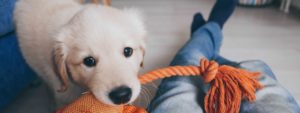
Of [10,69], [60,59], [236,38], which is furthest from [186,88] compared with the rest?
[236,38]

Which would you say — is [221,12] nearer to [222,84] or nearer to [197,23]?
[197,23]

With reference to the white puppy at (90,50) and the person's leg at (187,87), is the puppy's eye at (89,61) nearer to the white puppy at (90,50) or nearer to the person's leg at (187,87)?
the white puppy at (90,50)

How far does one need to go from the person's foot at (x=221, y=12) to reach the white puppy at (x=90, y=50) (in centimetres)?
67

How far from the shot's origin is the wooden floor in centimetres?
126

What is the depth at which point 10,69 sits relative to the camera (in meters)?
1.08

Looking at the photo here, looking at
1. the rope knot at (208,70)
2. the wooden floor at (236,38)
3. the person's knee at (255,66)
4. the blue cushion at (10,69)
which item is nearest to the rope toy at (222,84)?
the rope knot at (208,70)

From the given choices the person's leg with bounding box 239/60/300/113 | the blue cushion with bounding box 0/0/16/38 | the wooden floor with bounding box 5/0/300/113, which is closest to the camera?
the person's leg with bounding box 239/60/300/113

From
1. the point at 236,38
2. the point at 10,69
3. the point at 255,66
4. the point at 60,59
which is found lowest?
the point at 236,38

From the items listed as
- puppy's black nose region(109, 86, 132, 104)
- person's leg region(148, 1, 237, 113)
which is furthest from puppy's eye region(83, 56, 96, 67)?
person's leg region(148, 1, 237, 113)

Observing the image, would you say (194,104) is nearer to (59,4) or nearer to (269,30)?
(59,4)

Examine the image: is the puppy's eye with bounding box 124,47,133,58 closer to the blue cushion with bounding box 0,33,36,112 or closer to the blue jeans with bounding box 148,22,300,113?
the blue jeans with bounding box 148,22,300,113

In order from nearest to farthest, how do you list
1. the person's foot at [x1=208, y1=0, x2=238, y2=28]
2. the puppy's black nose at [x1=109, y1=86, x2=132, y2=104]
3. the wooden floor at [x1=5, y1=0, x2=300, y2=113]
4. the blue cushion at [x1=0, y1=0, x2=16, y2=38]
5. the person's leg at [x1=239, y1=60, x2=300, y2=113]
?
the puppy's black nose at [x1=109, y1=86, x2=132, y2=104] → the person's leg at [x1=239, y1=60, x2=300, y2=113] → the blue cushion at [x1=0, y1=0, x2=16, y2=38] → the wooden floor at [x1=5, y1=0, x2=300, y2=113] → the person's foot at [x1=208, y1=0, x2=238, y2=28]

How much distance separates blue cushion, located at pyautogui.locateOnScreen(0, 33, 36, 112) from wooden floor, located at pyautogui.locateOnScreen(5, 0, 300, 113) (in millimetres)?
104

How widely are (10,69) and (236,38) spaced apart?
4.17 feet
